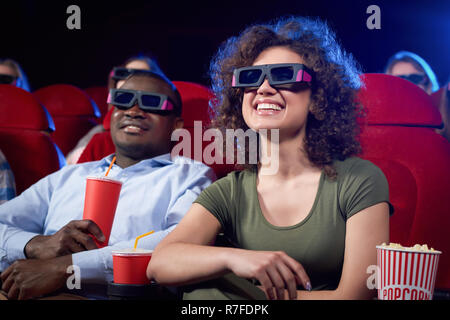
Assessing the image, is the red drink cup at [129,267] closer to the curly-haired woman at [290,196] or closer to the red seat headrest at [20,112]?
the curly-haired woman at [290,196]

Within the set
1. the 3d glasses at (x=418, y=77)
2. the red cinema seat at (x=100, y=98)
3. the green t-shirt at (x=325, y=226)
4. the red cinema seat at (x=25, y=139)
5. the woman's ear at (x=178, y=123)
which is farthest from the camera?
the red cinema seat at (x=100, y=98)

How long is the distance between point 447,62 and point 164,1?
248 centimetres

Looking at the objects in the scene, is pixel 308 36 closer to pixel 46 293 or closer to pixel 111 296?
pixel 111 296

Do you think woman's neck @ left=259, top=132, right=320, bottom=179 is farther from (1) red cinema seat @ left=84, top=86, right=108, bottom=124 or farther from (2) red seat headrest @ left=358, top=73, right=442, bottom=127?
(1) red cinema seat @ left=84, top=86, right=108, bottom=124

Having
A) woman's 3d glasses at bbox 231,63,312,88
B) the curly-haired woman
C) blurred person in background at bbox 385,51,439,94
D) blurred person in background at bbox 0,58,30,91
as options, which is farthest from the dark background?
woman's 3d glasses at bbox 231,63,312,88

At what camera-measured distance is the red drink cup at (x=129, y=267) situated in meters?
1.13

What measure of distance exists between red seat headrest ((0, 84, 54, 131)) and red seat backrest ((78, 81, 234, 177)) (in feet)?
0.80

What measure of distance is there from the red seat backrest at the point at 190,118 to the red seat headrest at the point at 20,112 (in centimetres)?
24

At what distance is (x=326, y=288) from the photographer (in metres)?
1.17

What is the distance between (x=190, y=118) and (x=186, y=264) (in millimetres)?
1018

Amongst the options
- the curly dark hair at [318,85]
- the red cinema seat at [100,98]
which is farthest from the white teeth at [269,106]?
the red cinema seat at [100,98]

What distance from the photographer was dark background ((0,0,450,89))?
3.14 m

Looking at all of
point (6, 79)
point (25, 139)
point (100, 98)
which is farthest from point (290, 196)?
point (100, 98)
